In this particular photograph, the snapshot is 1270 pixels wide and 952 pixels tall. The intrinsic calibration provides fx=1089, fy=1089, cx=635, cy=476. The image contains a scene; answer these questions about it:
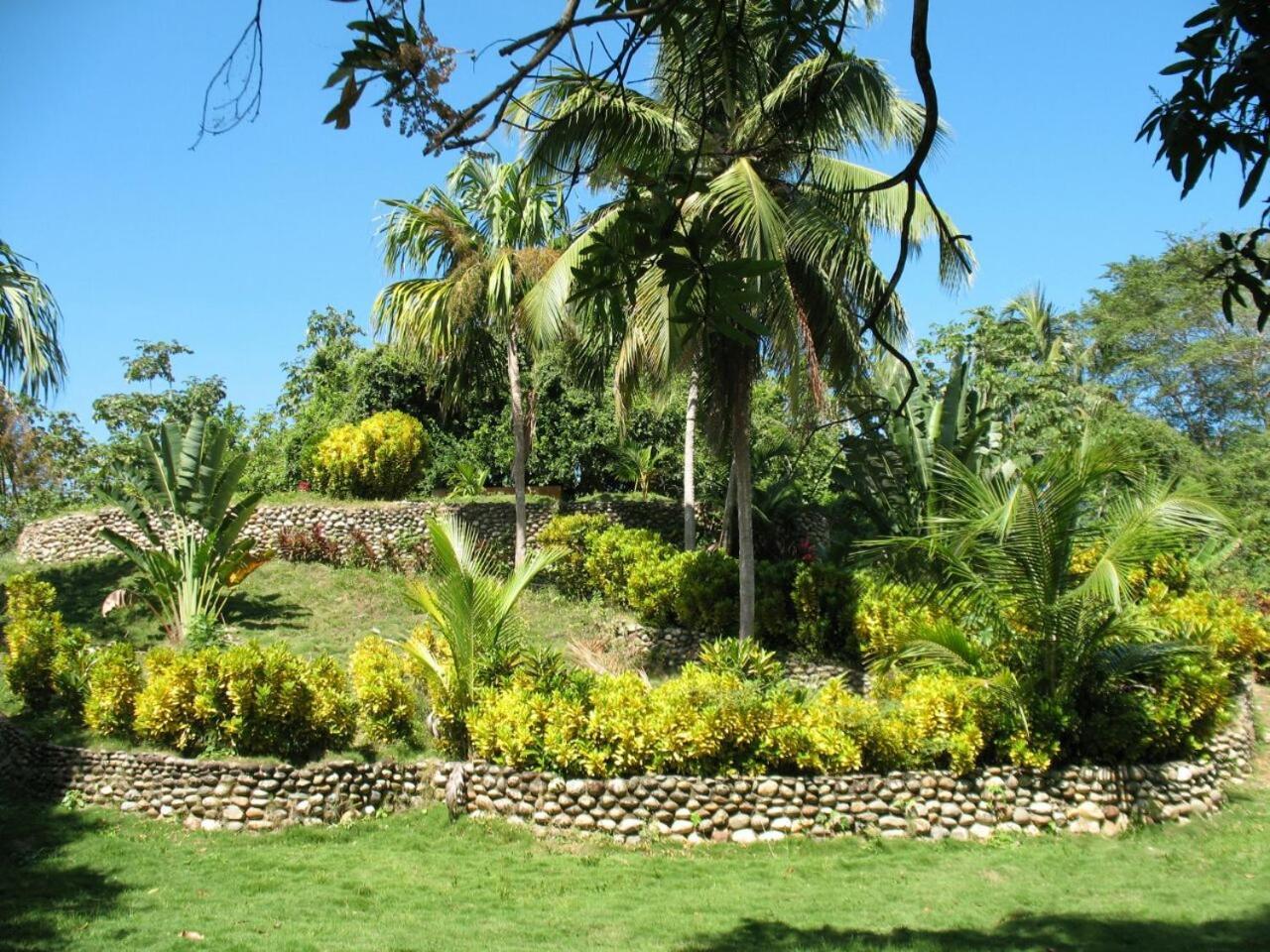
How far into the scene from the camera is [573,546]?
60.2ft

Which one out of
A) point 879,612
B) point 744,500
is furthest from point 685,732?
point 879,612

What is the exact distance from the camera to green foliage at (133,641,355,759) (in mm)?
11211

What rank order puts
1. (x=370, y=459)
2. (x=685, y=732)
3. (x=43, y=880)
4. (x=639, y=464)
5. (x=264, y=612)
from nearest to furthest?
(x=43, y=880) → (x=685, y=732) → (x=264, y=612) → (x=370, y=459) → (x=639, y=464)

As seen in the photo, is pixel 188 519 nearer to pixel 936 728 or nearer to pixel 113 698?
pixel 113 698

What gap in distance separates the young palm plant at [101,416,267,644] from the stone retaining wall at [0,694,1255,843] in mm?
4078

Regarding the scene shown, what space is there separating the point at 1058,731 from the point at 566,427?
14550mm

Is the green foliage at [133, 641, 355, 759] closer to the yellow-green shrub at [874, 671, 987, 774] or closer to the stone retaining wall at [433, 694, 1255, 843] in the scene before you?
the stone retaining wall at [433, 694, 1255, 843]

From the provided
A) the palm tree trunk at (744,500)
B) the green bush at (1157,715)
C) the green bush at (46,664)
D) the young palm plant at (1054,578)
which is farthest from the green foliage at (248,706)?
the green bush at (1157,715)

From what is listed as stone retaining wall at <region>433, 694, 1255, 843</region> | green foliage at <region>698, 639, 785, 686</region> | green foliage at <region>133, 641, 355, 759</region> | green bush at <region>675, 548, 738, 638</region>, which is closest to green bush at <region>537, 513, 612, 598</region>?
green bush at <region>675, 548, 738, 638</region>

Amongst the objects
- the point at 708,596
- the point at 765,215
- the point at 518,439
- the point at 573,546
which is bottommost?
the point at 708,596

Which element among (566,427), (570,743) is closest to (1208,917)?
(570,743)

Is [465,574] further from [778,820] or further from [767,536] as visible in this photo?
[767,536]

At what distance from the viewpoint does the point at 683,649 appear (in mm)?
15883

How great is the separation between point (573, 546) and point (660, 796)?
8261 millimetres
